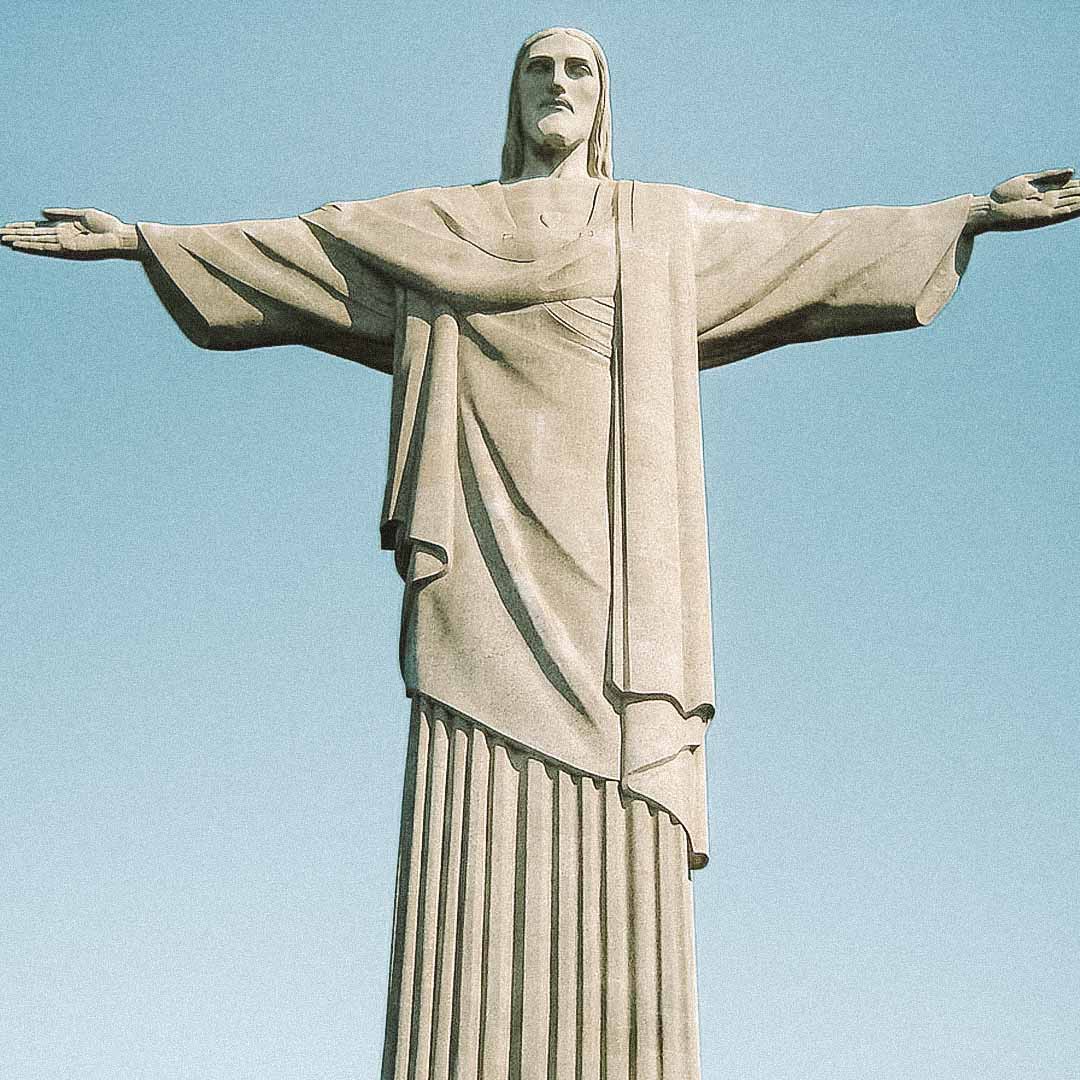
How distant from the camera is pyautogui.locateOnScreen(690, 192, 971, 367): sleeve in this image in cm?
1157

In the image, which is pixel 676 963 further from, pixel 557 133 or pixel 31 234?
pixel 31 234

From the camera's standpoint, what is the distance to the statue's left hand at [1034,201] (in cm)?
1141

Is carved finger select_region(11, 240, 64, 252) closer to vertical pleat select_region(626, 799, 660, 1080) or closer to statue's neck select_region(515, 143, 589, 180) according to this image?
statue's neck select_region(515, 143, 589, 180)

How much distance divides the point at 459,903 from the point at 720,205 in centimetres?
463

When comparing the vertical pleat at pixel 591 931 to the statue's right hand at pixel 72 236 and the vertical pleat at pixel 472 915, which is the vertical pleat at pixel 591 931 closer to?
the vertical pleat at pixel 472 915

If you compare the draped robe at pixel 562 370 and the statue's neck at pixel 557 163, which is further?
the statue's neck at pixel 557 163

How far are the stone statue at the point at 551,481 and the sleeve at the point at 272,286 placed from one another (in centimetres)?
2

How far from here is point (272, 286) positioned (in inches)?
463

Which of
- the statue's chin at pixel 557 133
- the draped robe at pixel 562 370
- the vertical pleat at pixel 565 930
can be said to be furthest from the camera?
the statue's chin at pixel 557 133

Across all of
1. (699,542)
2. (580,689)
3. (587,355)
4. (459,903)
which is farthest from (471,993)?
(587,355)

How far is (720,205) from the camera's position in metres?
11.9

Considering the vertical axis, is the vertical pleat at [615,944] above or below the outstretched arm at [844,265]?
below

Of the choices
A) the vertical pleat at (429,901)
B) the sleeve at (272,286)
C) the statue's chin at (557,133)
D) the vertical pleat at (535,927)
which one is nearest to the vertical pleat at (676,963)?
the vertical pleat at (535,927)

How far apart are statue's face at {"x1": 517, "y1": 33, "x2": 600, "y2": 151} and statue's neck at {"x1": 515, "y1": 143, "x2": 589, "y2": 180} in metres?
0.05
